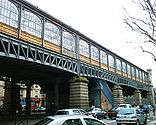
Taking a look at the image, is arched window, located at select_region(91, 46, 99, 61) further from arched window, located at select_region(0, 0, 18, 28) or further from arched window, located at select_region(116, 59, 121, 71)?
arched window, located at select_region(0, 0, 18, 28)

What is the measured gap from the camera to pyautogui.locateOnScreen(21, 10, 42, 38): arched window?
27.7 m

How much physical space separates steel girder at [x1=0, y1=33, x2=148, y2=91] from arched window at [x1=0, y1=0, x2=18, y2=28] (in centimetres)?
197

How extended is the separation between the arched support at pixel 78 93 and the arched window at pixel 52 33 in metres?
7.76

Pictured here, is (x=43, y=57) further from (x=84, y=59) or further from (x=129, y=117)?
(x=129, y=117)

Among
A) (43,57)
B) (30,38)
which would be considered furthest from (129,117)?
(30,38)

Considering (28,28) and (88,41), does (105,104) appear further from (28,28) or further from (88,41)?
(28,28)

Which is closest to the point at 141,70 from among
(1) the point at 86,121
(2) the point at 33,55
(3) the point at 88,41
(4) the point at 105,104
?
(4) the point at 105,104

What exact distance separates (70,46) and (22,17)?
1185cm

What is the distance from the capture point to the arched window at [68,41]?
3644 cm

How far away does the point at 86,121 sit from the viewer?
7.51m

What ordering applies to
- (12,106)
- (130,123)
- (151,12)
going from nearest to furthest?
(151,12), (130,123), (12,106)

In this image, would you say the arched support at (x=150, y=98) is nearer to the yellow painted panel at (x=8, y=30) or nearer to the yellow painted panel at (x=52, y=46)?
the yellow painted panel at (x=52, y=46)

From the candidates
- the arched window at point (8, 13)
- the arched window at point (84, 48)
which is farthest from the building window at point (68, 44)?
the arched window at point (8, 13)

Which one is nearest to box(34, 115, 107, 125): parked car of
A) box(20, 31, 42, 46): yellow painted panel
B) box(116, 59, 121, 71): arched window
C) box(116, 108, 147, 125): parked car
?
box(116, 108, 147, 125): parked car
